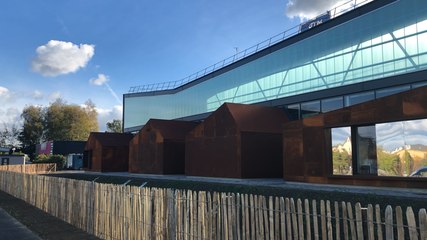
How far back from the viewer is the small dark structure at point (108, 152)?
48.5 metres

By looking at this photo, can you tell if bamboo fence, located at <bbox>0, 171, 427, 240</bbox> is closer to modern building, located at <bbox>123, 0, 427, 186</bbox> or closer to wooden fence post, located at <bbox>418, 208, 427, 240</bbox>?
wooden fence post, located at <bbox>418, 208, 427, 240</bbox>

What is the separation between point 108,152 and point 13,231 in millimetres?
38235

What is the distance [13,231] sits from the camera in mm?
11320

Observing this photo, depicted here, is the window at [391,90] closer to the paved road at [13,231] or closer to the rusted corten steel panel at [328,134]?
the rusted corten steel panel at [328,134]

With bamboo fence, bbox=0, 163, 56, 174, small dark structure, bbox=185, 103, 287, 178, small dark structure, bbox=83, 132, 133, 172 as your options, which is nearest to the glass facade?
small dark structure, bbox=185, 103, 287, 178

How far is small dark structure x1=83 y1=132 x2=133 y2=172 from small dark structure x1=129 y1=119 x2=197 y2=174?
9132 millimetres

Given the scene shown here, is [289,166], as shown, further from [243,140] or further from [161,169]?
[161,169]

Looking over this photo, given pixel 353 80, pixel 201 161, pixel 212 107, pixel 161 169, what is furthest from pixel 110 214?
pixel 212 107

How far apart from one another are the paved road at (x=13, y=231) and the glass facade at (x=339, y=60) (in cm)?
2354

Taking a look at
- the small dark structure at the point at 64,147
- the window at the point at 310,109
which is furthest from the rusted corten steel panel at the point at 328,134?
the small dark structure at the point at 64,147

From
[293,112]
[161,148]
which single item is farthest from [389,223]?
[161,148]

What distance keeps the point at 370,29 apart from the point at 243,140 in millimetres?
12141

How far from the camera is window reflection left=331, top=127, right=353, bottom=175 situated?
809 inches

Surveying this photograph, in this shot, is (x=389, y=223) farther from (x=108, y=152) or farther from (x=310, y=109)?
(x=108, y=152)
